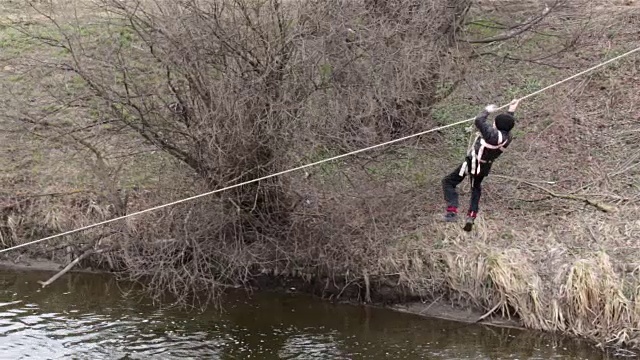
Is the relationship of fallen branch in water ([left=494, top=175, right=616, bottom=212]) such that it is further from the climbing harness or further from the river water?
the climbing harness

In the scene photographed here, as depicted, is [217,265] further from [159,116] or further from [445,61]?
[445,61]

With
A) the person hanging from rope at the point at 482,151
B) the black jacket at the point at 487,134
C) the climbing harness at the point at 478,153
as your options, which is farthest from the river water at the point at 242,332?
the black jacket at the point at 487,134

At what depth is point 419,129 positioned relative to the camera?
40.9 ft

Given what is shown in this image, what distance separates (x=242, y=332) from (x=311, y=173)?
2.72 metres

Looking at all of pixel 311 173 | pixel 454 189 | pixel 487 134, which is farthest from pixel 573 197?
pixel 311 173

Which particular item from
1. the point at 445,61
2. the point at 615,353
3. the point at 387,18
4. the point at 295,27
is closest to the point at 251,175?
the point at 295,27

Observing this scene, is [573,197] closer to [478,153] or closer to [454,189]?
[454,189]

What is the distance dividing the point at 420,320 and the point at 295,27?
460 cm

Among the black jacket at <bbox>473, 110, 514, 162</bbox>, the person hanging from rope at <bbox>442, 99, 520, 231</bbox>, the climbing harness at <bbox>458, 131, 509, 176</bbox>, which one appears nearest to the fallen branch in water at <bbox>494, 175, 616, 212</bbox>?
the person hanging from rope at <bbox>442, 99, 520, 231</bbox>

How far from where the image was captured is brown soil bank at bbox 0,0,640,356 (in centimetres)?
1048

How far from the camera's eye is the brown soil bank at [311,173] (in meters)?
10.5

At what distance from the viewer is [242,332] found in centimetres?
1062

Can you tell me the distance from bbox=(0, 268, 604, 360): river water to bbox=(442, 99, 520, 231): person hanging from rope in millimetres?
1688

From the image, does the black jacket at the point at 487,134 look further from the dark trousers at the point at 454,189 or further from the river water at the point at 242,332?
the river water at the point at 242,332
